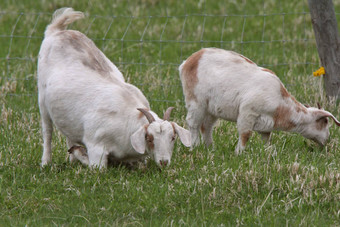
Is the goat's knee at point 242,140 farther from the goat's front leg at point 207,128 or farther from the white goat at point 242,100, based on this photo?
the goat's front leg at point 207,128

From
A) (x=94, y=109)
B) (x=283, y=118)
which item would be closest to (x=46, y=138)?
(x=94, y=109)

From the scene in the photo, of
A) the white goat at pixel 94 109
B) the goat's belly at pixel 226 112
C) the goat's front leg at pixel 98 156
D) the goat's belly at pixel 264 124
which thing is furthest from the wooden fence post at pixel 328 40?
the goat's front leg at pixel 98 156

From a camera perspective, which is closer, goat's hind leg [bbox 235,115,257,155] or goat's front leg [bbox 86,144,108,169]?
goat's front leg [bbox 86,144,108,169]

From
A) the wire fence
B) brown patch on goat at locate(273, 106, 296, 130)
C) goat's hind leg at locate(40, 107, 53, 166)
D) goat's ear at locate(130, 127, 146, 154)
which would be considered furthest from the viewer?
the wire fence

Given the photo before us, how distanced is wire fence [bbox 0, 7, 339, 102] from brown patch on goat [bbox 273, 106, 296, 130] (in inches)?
85.3

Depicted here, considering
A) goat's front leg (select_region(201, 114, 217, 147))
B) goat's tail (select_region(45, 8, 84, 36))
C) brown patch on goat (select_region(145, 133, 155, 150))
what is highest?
goat's tail (select_region(45, 8, 84, 36))

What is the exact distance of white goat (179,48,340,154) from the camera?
6.48 meters

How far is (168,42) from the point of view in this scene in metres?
10.8

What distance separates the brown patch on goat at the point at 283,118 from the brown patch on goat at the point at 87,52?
176 centimetres

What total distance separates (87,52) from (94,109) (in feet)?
2.57

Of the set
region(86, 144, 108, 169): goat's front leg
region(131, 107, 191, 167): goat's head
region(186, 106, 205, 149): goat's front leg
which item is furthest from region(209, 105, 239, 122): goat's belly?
region(86, 144, 108, 169): goat's front leg

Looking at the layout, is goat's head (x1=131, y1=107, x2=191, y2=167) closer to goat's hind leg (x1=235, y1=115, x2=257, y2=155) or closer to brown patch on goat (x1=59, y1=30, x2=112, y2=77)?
goat's hind leg (x1=235, y1=115, x2=257, y2=155)

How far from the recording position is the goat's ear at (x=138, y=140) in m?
5.63

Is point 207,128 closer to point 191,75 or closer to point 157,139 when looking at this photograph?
point 191,75
